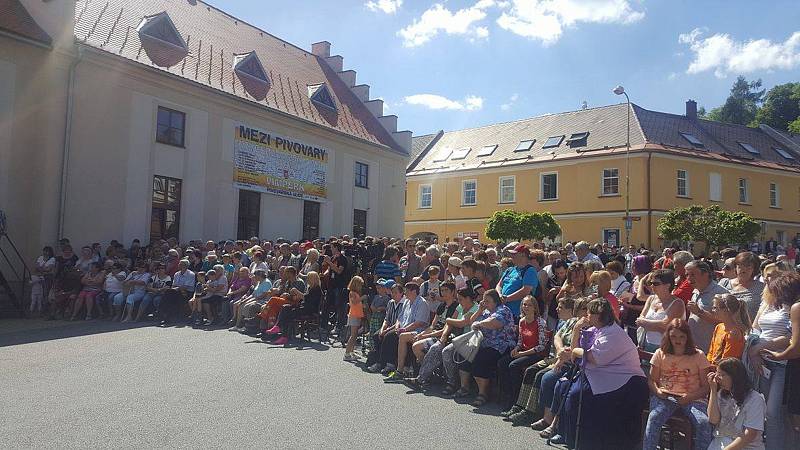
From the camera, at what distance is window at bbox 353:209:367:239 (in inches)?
1137

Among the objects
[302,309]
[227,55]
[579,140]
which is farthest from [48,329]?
[579,140]

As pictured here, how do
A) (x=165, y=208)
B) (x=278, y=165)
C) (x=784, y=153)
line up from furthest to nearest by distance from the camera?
(x=784, y=153), (x=278, y=165), (x=165, y=208)

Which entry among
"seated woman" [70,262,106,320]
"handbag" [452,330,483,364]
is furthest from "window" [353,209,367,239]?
"handbag" [452,330,483,364]

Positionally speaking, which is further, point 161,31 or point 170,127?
point 161,31

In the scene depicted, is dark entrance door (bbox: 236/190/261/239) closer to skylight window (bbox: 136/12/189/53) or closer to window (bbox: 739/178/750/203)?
skylight window (bbox: 136/12/189/53)

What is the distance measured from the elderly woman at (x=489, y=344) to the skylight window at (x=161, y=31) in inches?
720

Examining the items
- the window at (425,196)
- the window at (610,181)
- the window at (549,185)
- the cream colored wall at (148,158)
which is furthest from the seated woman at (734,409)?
the window at (425,196)

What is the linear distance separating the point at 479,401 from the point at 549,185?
2968cm

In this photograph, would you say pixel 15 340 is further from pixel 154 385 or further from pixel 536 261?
pixel 536 261

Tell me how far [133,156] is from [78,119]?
1979 mm

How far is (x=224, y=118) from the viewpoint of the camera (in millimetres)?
22000

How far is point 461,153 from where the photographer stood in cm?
4106

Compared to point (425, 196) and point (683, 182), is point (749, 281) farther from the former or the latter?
point (425, 196)

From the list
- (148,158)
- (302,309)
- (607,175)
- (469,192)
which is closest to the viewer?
(302,309)
